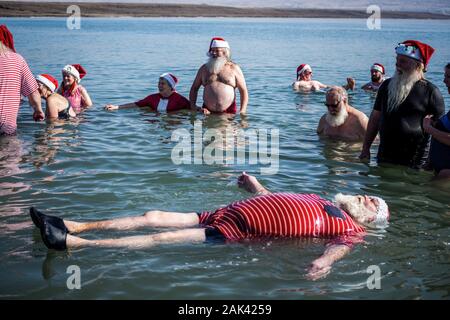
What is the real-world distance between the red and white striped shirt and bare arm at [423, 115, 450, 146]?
5.61 metres

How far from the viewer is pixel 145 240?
5.18 m

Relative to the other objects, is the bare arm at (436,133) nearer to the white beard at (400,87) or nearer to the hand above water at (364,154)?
the white beard at (400,87)

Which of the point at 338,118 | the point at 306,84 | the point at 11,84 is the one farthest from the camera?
the point at 306,84

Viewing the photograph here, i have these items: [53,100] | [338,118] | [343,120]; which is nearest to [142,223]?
[338,118]

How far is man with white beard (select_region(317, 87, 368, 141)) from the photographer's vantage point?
9094 millimetres

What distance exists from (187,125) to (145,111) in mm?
1599

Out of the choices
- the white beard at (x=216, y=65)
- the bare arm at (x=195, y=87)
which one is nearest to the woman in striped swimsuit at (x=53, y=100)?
the bare arm at (x=195, y=87)

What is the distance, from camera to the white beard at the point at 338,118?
30.6ft

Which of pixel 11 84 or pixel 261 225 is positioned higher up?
pixel 11 84

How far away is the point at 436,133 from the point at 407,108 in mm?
881

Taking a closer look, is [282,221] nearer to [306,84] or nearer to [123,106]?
[123,106]

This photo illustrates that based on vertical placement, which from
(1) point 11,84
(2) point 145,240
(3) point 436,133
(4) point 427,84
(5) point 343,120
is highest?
(4) point 427,84

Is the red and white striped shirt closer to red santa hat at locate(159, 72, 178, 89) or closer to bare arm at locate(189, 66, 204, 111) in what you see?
red santa hat at locate(159, 72, 178, 89)

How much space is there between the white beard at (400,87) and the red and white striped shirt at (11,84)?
5.20 m
